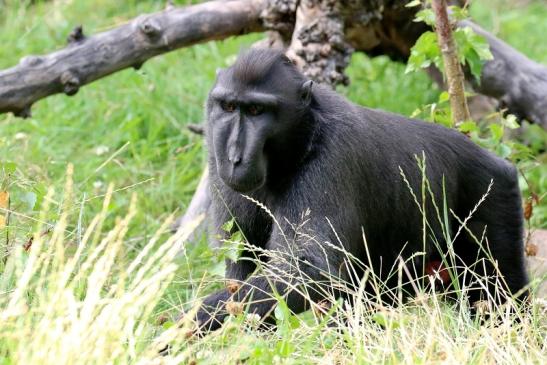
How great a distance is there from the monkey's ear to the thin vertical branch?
121 centimetres

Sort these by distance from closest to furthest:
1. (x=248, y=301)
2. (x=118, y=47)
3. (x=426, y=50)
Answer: (x=248, y=301), (x=426, y=50), (x=118, y=47)

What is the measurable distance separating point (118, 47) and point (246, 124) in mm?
1790

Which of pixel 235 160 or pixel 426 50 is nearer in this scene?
pixel 235 160

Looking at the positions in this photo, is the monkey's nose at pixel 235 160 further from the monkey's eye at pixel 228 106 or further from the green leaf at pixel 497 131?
the green leaf at pixel 497 131

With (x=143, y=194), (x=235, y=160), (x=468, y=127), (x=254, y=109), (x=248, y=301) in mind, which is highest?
(x=254, y=109)

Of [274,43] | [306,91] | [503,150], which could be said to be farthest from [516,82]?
[306,91]

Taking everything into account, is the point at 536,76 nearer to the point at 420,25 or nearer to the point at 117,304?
the point at 420,25

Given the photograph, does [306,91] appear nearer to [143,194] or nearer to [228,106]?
[228,106]

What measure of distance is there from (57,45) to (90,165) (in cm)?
214

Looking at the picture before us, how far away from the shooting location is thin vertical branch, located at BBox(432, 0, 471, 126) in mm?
5293

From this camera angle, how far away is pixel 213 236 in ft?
14.9

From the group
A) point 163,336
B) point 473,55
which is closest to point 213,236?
point 163,336

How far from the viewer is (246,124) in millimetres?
4223

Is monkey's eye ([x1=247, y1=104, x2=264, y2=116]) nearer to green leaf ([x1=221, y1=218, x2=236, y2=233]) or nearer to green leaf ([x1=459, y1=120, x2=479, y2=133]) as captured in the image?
green leaf ([x1=221, y1=218, x2=236, y2=233])
